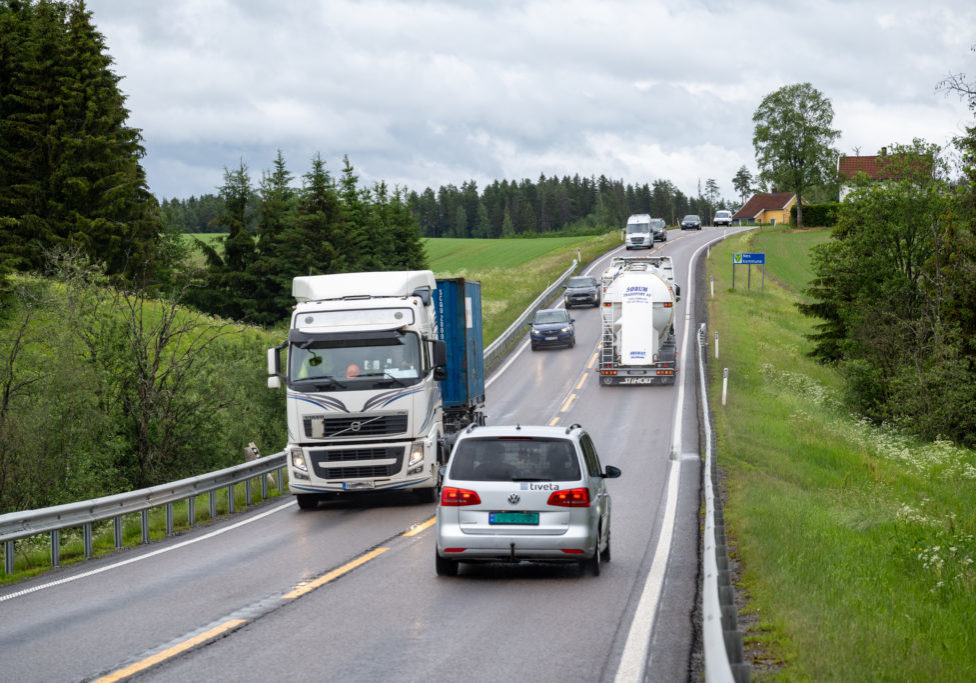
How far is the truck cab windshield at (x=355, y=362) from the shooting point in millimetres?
17094

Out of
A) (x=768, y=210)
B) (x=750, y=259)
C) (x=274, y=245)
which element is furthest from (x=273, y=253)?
(x=768, y=210)

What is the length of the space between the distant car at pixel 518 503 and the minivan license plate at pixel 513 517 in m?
0.01

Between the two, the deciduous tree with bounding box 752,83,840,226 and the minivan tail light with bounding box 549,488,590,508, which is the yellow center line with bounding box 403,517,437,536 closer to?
the minivan tail light with bounding box 549,488,590,508

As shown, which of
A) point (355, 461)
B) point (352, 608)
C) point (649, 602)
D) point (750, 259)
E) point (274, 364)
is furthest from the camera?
point (750, 259)

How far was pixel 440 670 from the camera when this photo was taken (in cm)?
764

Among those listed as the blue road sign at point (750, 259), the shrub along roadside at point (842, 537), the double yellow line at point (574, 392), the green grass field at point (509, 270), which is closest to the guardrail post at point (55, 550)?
the shrub along roadside at point (842, 537)

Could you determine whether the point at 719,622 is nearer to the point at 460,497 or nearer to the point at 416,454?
the point at 460,497

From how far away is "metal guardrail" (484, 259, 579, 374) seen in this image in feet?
145

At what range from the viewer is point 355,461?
17.0m

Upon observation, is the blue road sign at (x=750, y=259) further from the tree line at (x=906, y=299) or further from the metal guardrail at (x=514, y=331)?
the metal guardrail at (x=514, y=331)

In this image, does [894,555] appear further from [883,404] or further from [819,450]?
[883,404]

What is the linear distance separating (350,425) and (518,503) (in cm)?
647

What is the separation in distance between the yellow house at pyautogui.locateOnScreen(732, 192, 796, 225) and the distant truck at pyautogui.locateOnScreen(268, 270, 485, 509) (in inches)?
5608

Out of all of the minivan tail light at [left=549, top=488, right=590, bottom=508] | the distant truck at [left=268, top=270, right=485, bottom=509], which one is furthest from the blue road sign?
the minivan tail light at [left=549, top=488, right=590, bottom=508]
